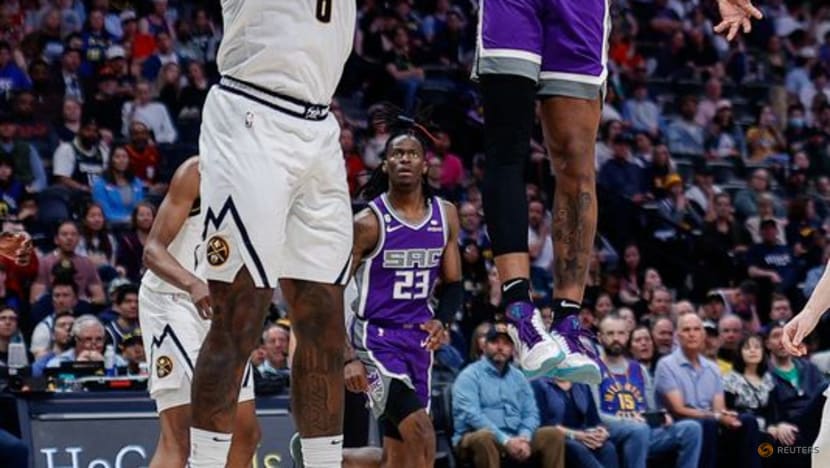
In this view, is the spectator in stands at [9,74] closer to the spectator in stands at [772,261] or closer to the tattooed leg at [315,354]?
the spectator in stands at [772,261]

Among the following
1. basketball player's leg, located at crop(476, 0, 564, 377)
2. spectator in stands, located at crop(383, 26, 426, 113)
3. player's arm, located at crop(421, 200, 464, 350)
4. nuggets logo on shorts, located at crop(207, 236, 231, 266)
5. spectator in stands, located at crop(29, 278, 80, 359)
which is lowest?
spectator in stands, located at crop(29, 278, 80, 359)

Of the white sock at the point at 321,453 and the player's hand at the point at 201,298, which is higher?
the player's hand at the point at 201,298

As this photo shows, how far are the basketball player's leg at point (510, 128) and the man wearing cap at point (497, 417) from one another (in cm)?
591

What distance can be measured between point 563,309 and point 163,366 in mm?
3169

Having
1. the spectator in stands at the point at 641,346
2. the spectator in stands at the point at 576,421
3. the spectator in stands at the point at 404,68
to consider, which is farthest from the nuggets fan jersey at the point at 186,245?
the spectator in stands at the point at 404,68

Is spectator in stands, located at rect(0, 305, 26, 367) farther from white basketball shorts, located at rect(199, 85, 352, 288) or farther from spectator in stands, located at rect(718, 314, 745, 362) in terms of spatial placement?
white basketball shorts, located at rect(199, 85, 352, 288)

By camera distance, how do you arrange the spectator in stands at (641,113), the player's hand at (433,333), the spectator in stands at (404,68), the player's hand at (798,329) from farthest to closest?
the spectator in stands at (641,113) → the spectator in stands at (404,68) → the player's hand at (433,333) → the player's hand at (798,329)

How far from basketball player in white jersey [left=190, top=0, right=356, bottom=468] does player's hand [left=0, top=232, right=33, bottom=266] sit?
61.6 inches

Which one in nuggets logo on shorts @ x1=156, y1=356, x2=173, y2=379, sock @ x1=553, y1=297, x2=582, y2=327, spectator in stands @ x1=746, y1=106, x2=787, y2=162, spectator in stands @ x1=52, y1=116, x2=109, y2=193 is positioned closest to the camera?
sock @ x1=553, y1=297, x2=582, y2=327

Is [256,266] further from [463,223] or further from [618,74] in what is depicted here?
[618,74]

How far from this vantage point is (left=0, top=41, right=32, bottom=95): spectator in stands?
16.0 meters

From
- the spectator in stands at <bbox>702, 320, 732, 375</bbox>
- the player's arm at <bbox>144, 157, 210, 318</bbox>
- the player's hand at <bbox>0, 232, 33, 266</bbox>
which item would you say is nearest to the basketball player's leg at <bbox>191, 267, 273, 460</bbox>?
the player's hand at <bbox>0, 232, 33, 266</bbox>

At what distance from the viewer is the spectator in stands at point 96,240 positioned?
1393 centimetres

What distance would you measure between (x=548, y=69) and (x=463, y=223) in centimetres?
959
